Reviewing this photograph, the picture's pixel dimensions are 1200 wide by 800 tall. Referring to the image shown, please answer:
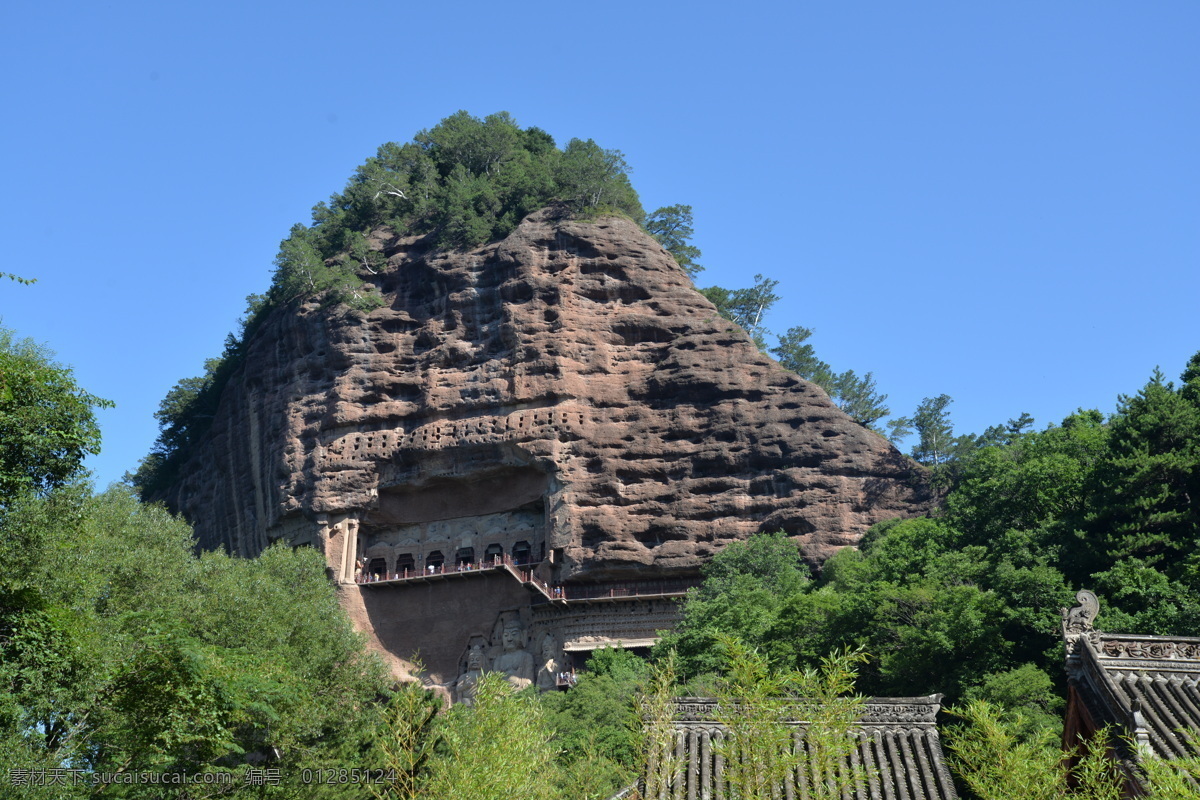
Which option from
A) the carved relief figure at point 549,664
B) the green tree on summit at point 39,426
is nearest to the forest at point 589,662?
the green tree on summit at point 39,426

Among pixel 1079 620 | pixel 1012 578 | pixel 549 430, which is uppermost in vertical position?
pixel 549 430

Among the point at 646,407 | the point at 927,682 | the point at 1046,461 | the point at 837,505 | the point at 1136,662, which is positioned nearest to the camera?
the point at 1136,662

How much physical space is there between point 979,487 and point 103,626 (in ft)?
78.2

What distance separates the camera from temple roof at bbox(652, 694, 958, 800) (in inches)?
475

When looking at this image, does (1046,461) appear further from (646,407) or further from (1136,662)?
(1136,662)

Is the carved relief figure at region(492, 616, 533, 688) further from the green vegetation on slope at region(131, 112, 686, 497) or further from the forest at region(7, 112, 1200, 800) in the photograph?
the green vegetation on slope at region(131, 112, 686, 497)

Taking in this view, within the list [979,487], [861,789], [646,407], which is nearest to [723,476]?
[646,407]

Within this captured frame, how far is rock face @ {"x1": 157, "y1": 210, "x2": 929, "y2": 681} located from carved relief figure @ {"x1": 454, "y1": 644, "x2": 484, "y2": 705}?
3886mm

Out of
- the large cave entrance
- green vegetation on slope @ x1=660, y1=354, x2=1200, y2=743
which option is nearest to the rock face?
the large cave entrance

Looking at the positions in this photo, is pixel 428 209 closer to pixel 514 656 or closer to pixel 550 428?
pixel 550 428

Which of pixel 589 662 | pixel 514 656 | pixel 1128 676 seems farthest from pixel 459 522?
pixel 1128 676

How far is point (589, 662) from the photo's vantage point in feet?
128

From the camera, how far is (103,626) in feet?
63.4

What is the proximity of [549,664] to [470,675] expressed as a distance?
2790mm
